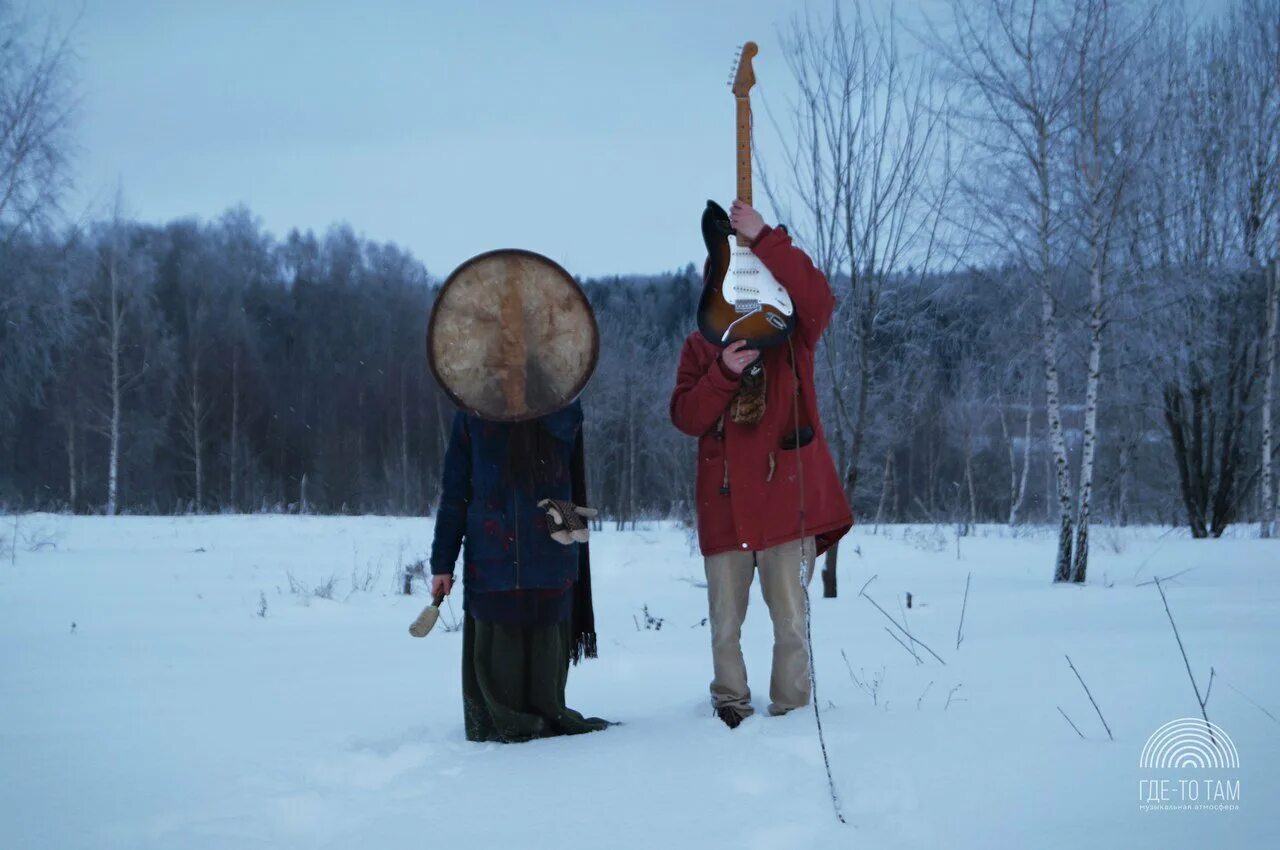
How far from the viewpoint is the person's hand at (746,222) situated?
10.8 feet

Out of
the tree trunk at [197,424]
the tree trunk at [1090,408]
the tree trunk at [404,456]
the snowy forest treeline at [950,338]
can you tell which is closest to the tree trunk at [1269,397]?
the snowy forest treeline at [950,338]

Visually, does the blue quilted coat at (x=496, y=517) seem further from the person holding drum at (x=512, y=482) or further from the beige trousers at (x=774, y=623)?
the beige trousers at (x=774, y=623)

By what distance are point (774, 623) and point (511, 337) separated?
5.06ft

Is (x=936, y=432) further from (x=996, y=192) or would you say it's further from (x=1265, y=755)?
(x=1265, y=755)

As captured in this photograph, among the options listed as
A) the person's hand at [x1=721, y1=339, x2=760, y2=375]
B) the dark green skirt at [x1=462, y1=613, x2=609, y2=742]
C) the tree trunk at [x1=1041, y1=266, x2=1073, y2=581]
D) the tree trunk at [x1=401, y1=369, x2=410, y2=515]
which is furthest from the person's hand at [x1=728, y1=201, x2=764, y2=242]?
the tree trunk at [x1=401, y1=369, x2=410, y2=515]

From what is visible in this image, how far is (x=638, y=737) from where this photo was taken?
318 cm

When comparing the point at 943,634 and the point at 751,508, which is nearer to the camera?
the point at 751,508

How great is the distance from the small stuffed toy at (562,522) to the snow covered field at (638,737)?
2.48 feet

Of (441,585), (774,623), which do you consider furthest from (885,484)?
(441,585)

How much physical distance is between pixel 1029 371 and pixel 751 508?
9.95 metres

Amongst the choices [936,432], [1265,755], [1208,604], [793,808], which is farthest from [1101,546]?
[936,432]

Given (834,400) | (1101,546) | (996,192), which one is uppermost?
(996,192)

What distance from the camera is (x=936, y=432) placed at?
140ft

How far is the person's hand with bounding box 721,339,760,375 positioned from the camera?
3225 millimetres
